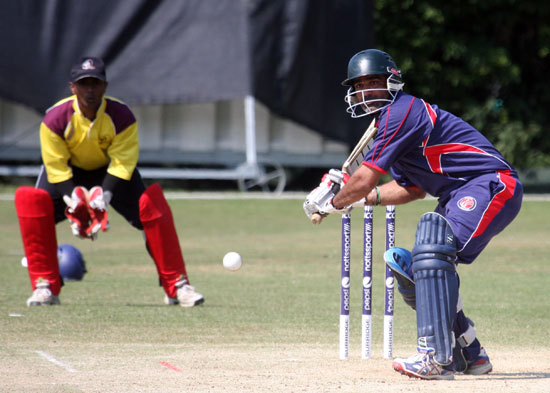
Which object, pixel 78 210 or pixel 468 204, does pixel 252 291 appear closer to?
pixel 78 210

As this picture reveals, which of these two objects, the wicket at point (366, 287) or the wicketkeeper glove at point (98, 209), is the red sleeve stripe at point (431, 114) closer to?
the wicket at point (366, 287)

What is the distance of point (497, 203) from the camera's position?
5395 mm

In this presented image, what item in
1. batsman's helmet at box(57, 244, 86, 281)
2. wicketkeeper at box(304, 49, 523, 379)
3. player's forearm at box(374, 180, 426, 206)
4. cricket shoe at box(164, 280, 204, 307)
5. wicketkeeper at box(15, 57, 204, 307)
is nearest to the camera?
wicketkeeper at box(304, 49, 523, 379)

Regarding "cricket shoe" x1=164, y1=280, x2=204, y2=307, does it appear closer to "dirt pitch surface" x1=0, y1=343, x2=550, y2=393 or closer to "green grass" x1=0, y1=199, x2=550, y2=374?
"green grass" x1=0, y1=199, x2=550, y2=374

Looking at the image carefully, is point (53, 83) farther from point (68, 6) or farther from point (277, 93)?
point (277, 93)

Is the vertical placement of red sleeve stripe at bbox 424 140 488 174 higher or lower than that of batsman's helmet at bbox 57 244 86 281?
higher

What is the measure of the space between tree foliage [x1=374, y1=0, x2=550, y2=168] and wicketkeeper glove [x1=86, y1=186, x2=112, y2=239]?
15294 mm

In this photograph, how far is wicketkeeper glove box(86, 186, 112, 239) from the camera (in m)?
7.95

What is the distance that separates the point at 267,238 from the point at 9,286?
522cm

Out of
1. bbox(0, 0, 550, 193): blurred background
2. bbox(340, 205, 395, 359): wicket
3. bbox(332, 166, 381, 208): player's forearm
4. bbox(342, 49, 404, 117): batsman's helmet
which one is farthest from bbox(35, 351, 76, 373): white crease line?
bbox(0, 0, 550, 193): blurred background

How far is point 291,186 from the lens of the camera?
2331 cm

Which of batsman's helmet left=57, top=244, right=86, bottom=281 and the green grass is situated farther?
batsman's helmet left=57, top=244, right=86, bottom=281

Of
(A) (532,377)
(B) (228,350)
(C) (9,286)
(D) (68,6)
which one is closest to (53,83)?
(D) (68,6)

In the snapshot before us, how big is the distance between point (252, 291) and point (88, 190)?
1.93m
